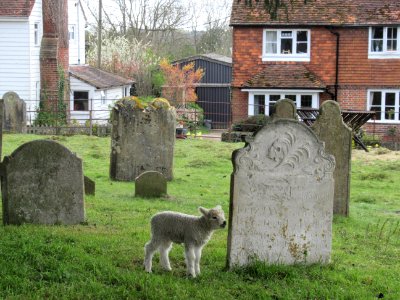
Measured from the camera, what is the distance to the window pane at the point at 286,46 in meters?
39.5

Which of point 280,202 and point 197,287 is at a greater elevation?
point 280,202

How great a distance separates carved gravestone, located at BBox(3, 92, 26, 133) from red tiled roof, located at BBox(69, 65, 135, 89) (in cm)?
1087

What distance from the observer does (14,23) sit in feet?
130

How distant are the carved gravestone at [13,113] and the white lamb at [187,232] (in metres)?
23.3

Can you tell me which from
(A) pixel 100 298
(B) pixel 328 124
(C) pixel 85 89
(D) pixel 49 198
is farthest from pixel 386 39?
(A) pixel 100 298

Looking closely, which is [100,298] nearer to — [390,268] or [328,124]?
[390,268]

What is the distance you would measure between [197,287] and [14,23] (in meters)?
33.6

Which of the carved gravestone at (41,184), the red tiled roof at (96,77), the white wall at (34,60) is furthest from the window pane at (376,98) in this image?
the carved gravestone at (41,184)

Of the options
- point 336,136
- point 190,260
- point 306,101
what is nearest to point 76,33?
point 306,101

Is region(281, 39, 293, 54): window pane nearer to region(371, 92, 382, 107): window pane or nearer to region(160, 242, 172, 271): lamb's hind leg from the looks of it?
region(371, 92, 382, 107): window pane

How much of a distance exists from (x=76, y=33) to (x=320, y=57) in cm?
1703

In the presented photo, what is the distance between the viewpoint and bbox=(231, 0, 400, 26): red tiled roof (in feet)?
126

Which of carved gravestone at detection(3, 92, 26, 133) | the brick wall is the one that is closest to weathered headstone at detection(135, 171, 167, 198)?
carved gravestone at detection(3, 92, 26, 133)

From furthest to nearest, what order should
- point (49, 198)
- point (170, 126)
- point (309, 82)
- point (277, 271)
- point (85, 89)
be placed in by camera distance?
point (85, 89)
point (309, 82)
point (170, 126)
point (49, 198)
point (277, 271)
